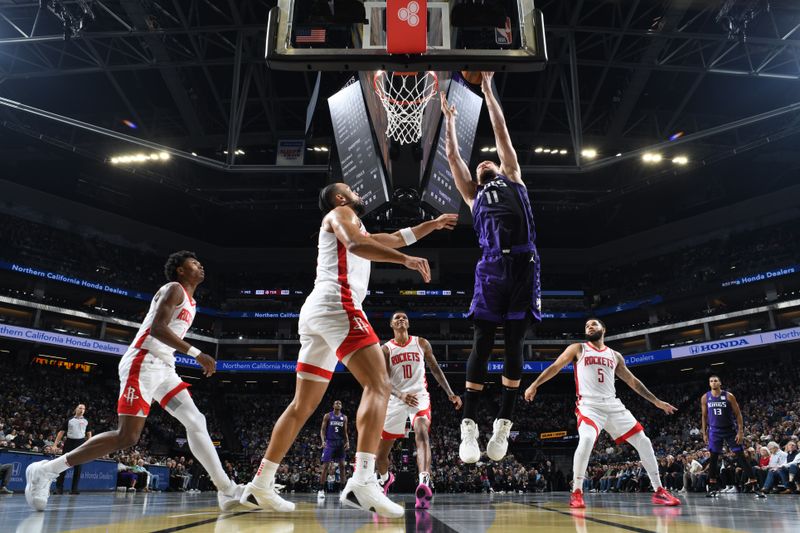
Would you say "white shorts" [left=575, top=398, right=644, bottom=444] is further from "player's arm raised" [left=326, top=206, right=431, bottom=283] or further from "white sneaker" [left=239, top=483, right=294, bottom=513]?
"white sneaker" [left=239, top=483, right=294, bottom=513]

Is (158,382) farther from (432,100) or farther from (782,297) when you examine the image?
(782,297)

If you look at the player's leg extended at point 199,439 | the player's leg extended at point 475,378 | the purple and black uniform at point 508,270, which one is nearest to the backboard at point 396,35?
the purple and black uniform at point 508,270

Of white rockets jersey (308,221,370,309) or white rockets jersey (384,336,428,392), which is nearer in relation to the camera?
white rockets jersey (308,221,370,309)

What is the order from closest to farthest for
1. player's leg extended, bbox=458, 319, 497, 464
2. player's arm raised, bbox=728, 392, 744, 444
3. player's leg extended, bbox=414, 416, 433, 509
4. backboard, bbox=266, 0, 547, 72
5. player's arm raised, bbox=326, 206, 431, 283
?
1. player's arm raised, bbox=326, 206, 431, 283
2. player's leg extended, bbox=458, 319, 497, 464
3. backboard, bbox=266, 0, 547, 72
4. player's leg extended, bbox=414, 416, 433, 509
5. player's arm raised, bbox=728, 392, 744, 444

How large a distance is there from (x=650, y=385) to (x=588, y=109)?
19542 millimetres

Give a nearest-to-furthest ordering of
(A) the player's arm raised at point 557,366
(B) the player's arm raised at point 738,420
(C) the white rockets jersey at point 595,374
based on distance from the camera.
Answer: (A) the player's arm raised at point 557,366, (C) the white rockets jersey at point 595,374, (B) the player's arm raised at point 738,420

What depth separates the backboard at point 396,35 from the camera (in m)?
5.51

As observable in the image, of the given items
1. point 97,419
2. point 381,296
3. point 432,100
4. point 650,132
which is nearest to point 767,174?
point 650,132

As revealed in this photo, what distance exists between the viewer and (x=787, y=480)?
39.1ft

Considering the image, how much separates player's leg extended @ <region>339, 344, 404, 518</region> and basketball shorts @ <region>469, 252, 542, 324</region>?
3.57 ft

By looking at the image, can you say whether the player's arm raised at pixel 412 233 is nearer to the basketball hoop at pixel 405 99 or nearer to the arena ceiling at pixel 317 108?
the basketball hoop at pixel 405 99

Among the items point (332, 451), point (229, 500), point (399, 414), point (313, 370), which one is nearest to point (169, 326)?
point (229, 500)

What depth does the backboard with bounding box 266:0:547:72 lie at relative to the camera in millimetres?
5508

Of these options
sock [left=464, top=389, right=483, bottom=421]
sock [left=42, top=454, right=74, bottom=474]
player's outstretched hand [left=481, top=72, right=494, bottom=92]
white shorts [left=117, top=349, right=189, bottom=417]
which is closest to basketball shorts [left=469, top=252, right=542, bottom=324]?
sock [left=464, top=389, right=483, bottom=421]
